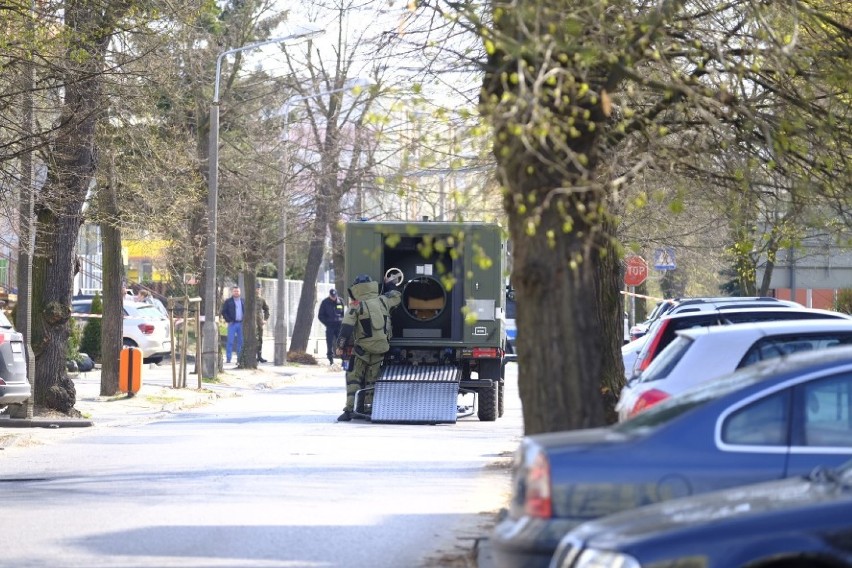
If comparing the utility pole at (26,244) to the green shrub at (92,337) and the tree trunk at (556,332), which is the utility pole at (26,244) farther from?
the green shrub at (92,337)

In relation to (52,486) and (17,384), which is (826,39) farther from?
(17,384)

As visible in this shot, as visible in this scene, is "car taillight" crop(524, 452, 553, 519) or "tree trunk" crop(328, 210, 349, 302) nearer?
"car taillight" crop(524, 452, 553, 519)

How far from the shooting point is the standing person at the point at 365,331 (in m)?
19.3

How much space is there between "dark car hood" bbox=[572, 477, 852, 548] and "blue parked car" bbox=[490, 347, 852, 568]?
539mm

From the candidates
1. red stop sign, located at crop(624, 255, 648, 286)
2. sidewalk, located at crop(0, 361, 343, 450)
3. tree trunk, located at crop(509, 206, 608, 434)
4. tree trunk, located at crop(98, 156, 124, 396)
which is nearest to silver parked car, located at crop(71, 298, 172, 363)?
sidewalk, located at crop(0, 361, 343, 450)

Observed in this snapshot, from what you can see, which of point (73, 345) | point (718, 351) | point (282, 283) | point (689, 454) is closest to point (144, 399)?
point (73, 345)

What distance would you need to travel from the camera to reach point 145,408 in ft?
73.1

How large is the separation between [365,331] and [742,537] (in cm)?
1446

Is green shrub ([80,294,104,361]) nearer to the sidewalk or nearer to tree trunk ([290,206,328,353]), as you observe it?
the sidewalk

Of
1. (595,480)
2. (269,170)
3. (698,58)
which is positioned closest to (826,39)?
(698,58)

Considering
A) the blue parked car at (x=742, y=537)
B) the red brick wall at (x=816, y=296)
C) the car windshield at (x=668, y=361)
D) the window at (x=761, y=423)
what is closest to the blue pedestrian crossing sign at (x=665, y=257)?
the red brick wall at (x=816, y=296)

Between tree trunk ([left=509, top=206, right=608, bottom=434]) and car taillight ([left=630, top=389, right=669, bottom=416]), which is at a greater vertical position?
tree trunk ([left=509, top=206, right=608, bottom=434])

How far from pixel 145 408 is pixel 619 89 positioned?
45.0ft

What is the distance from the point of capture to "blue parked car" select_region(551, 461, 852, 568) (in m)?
4.97
